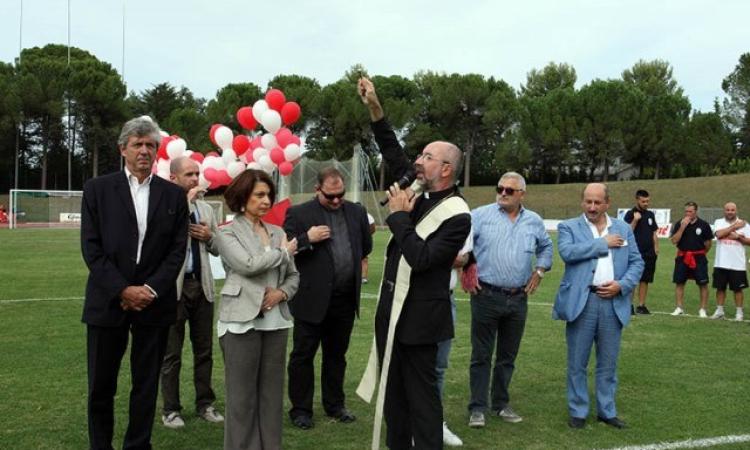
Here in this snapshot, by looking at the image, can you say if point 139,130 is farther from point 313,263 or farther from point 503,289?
point 503,289

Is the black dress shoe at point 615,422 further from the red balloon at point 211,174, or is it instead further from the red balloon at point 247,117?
the red balloon at point 247,117

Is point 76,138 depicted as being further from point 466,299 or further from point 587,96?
point 466,299

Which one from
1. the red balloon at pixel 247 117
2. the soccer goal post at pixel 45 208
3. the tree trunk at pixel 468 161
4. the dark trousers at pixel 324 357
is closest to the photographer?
the dark trousers at pixel 324 357

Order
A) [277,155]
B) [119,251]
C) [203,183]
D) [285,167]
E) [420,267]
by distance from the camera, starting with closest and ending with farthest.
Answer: [420,267]
[119,251]
[203,183]
[277,155]
[285,167]

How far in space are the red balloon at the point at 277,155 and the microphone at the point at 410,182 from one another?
15.6 ft

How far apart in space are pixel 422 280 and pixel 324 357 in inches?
78.4

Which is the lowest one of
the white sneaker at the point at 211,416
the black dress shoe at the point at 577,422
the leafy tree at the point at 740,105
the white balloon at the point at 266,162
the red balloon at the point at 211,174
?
the white sneaker at the point at 211,416

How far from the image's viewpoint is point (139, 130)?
4.21m

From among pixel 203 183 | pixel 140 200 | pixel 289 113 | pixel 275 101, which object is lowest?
pixel 140 200

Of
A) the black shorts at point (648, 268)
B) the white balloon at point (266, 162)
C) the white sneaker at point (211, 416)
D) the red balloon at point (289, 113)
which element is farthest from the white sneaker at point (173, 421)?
the black shorts at point (648, 268)

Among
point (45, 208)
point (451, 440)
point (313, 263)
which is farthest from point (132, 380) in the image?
point (45, 208)

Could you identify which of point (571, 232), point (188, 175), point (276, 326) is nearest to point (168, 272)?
point (276, 326)

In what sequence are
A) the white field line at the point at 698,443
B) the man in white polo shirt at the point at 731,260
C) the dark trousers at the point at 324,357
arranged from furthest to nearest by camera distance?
the man in white polo shirt at the point at 731,260, the dark trousers at the point at 324,357, the white field line at the point at 698,443

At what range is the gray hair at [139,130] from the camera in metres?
4.20
